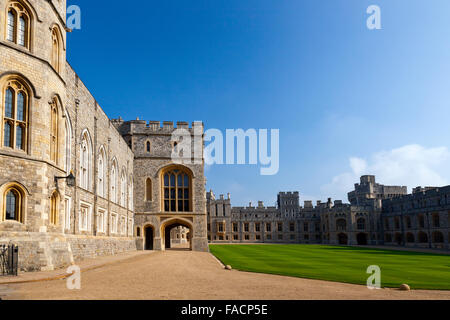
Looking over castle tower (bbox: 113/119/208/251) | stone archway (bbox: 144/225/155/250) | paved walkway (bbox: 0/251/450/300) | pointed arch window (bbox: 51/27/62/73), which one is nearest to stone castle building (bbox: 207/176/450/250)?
castle tower (bbox: 113/119/208/251)

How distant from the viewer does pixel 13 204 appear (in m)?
13.2

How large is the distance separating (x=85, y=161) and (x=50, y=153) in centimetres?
712

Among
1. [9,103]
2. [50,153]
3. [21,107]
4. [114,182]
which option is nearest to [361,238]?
[114,182]

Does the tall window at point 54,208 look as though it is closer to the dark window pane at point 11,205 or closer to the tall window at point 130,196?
the dark window pane at point 11,205

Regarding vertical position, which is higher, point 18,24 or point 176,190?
point 18,24

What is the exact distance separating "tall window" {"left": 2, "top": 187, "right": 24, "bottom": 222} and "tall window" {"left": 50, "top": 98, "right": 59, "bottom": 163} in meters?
2.38

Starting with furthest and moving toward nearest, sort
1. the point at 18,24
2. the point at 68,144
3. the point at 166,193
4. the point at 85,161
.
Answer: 1. the point at 166,193
2. the point at 85,161
3. the point at 68,144
4. the point at 18,24

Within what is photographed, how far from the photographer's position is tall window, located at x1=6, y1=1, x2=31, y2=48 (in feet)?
44.5

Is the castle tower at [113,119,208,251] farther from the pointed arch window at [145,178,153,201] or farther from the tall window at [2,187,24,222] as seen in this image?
the tall window at [2,187,24,222]

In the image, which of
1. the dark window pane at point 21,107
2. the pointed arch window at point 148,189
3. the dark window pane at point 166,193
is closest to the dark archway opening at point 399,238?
the dark window pane at point 166,193

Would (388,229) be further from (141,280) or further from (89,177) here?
(141,280)

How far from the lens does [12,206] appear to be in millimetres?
13117

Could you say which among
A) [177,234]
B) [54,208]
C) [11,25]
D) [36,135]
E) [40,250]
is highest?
[11,25]

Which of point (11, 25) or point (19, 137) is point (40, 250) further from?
point (11, 25)
